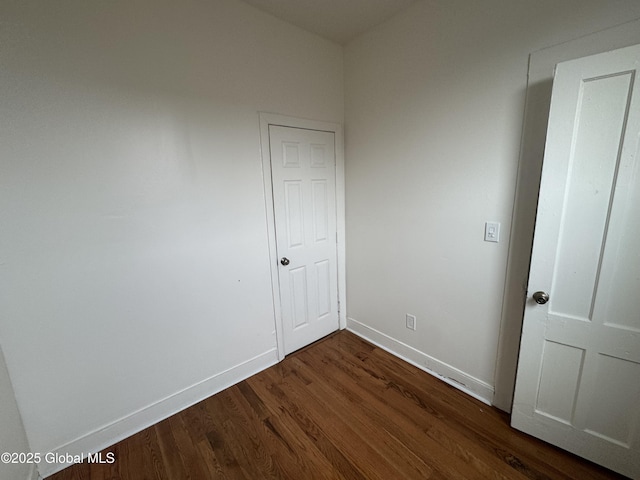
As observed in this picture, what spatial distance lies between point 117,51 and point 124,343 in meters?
1.65

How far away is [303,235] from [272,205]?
0.41 metres

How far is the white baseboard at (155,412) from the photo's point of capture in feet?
4.97

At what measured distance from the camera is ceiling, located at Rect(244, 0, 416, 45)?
5.91ft

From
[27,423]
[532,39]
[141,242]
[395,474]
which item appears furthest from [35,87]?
[395,474]

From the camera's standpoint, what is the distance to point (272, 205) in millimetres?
2121

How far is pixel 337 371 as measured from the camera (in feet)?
7.16

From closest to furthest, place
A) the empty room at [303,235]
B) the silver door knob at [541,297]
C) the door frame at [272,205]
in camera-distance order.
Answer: the empty room at [303,235], the silver door knob at [541,297], the door frame at [272,205]

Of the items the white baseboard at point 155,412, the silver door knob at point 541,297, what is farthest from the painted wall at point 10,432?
the silver door knob at point 541,297

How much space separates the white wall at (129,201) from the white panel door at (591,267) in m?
1.76

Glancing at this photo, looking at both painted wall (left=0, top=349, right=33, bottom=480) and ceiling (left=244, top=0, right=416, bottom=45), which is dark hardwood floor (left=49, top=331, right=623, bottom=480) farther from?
ceiling (left=244, top=0, right=416, bottom=45)

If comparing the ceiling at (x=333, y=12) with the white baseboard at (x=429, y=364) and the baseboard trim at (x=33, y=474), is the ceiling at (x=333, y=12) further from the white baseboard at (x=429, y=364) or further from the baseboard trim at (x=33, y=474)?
the baseboard trim at (x=33, y=474)

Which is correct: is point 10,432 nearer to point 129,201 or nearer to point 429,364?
point 129,201

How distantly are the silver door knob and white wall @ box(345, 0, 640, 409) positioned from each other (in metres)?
0.20

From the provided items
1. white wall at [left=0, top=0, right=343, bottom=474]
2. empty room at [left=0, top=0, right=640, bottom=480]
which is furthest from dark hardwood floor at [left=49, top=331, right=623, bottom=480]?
white wall at [left=0, top=0, right=343, bottom=474]
